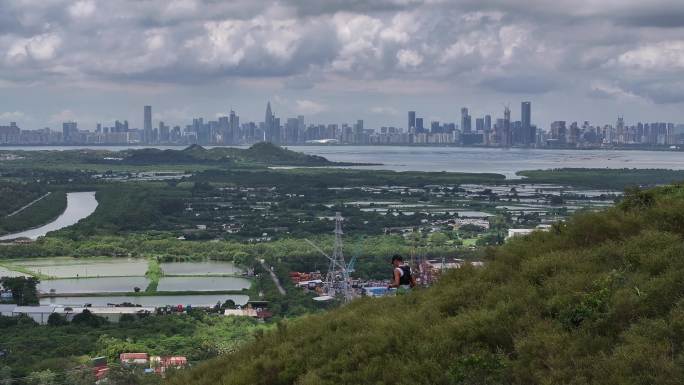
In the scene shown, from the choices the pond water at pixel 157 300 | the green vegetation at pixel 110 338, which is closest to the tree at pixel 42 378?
the green vegetation at pixel 110 338

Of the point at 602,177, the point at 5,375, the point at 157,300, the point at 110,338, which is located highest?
the point at 602,177

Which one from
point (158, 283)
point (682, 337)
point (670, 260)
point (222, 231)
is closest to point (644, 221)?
point (670, 260)

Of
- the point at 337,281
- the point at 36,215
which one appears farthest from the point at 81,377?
the point at 36,215

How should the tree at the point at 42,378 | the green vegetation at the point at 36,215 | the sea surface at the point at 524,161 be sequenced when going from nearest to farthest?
the tree at the point at 42,378 → the green vegetation at the point at 36,215 → the sea surface at the point at 524,161

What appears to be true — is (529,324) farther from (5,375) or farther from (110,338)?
(110,338)

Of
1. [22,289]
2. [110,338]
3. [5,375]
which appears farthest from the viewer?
[22,289]

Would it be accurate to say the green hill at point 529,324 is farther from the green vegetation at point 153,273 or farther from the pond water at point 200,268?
the pond water at point 200,268

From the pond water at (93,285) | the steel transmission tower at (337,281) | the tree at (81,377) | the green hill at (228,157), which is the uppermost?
the green hill at (228,157)
